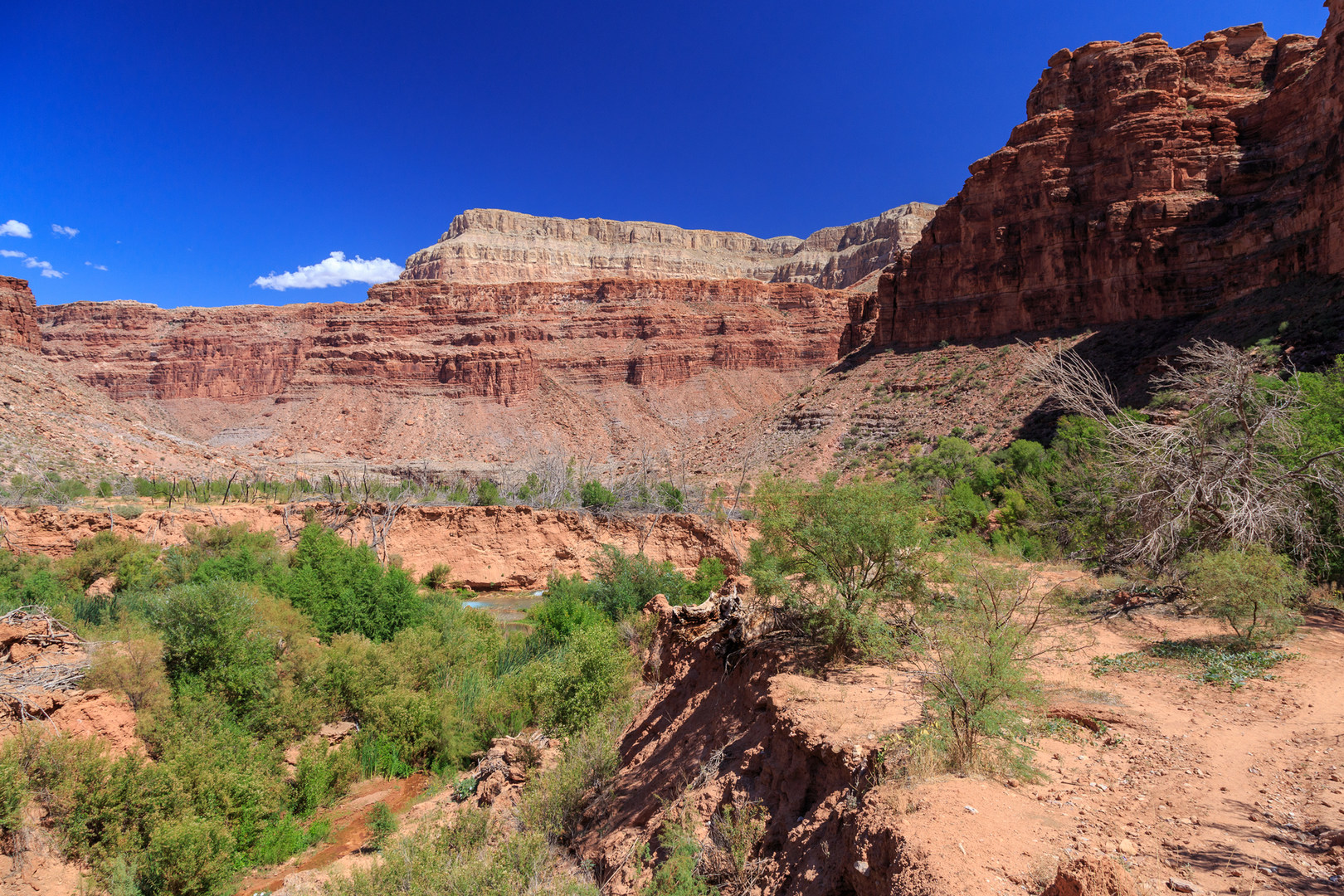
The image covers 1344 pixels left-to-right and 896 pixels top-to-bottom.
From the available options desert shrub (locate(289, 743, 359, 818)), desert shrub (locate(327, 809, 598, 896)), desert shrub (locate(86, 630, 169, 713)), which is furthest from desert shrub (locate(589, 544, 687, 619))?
desert shrub (locate(86, 630, 169, 713))

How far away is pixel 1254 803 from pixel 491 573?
27674mm

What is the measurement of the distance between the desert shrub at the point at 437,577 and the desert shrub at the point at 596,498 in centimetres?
703

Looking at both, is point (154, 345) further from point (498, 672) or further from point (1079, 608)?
point (1079, 608)

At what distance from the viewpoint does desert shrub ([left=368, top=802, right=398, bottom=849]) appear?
9.87m

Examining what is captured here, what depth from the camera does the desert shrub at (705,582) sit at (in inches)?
769

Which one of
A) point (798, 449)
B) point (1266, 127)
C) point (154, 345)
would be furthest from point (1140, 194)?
point (154, 345)

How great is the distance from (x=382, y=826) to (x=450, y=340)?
278ft

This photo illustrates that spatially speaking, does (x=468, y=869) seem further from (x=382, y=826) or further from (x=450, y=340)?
(x=450, y=340)

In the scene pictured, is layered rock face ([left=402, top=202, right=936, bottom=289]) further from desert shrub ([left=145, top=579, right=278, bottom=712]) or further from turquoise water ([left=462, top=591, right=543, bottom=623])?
desert shrub ([left=145, top=579, right=278, bottom=712])

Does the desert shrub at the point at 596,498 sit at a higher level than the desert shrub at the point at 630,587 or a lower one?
higher

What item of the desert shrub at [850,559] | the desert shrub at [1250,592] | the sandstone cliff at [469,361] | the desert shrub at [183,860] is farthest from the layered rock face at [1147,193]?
the desert shrub at [183,860]

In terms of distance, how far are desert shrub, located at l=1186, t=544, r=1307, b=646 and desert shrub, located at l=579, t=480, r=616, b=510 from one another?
2475cm

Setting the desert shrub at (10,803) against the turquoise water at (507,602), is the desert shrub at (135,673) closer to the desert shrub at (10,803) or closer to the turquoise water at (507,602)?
the desert shrub at (10,803)

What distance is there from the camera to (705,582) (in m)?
20.5
